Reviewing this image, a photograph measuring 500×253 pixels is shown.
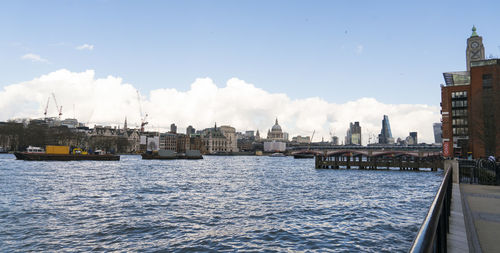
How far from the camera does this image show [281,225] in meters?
21.6

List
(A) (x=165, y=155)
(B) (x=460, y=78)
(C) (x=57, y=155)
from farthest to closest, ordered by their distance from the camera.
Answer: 1. (A) (x=165, y=155)
2. (C) (x=57, y=155)
3. (B) (x=460, y=78)

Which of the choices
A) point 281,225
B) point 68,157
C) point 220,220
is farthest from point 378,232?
point 68,157

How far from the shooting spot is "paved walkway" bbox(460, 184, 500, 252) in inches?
384

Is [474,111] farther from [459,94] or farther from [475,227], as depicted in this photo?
[475,227]

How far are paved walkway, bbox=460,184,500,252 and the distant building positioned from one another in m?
62.1

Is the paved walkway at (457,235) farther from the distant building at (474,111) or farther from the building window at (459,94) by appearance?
the building window at (459,94)

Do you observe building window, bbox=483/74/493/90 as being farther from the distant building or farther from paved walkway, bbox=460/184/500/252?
paved walkway, bbox=460/184/500/252

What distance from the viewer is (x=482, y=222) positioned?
12.9 m

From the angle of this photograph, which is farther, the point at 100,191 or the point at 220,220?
the point at 100,191

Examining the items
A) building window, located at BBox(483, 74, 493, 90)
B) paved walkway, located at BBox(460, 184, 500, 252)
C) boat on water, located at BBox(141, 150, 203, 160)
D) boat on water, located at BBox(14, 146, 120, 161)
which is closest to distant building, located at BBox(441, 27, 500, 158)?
building window, located at BBox(483, 74, 493, 90)

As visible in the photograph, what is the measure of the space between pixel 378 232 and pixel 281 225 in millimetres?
5747

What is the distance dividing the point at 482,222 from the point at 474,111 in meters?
91.2

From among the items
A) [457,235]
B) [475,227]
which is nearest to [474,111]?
[475,227]

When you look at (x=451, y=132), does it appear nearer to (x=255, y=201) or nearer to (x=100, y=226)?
(x=255, y=201)
